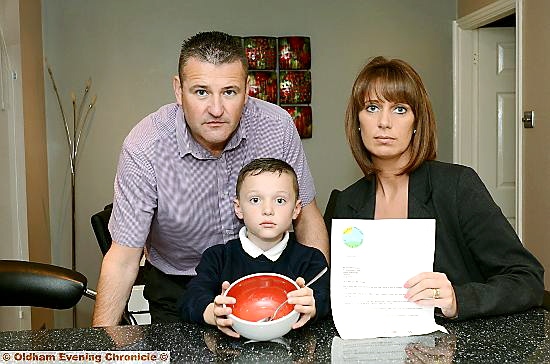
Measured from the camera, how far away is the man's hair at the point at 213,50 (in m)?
1.77

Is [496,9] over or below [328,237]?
over

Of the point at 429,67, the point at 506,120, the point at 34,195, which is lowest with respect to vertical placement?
the point at 34,195

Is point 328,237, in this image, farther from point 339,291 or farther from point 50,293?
point 50,293

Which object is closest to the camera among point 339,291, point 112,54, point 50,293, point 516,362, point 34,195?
point 516,362

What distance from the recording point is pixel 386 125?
1.80 m

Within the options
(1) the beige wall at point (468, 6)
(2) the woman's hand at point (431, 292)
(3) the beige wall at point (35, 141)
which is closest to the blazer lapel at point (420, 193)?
(2) the woman's hand at point (431, 292)

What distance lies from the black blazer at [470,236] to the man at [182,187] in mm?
277

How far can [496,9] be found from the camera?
4754 mm

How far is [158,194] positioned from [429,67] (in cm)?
Result: 391

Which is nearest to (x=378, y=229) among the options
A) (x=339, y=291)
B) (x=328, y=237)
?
(x=339, y=291)

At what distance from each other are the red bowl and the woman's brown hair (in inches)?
24.5

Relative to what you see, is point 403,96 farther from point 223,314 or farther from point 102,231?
point 102,231

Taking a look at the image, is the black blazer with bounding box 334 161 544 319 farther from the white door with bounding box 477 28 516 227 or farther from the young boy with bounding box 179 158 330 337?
the white door with bounding box 477 28 516 227

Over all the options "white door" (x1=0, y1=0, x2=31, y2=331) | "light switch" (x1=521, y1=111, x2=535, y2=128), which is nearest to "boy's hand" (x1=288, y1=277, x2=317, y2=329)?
"white door" (x1=0, y1=0, x2=31, y2=331)
